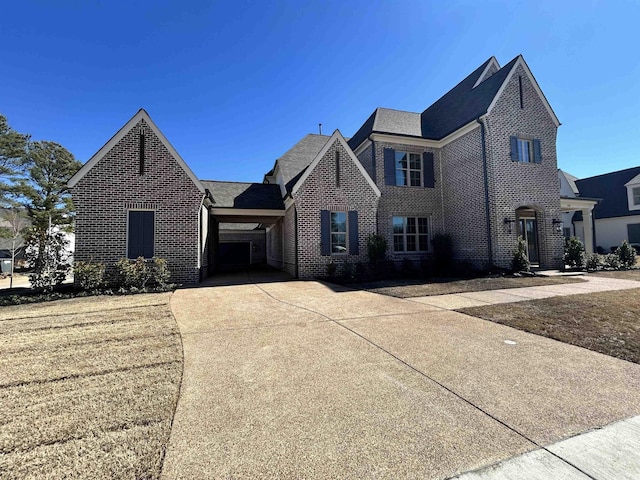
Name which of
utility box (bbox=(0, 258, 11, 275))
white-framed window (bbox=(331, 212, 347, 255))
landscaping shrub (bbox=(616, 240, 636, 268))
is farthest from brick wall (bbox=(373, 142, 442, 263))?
utility box (bbox=(0, 258, 11, 275))

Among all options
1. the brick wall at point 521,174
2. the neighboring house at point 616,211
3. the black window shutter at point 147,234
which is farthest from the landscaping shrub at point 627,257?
the black window shutter at point 147,234

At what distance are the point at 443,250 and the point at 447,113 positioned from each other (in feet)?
25.7

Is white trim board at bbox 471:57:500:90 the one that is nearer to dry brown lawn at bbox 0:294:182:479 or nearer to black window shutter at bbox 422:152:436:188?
black window shutter at bbox 422:152:436:188

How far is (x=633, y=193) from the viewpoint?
941 inches

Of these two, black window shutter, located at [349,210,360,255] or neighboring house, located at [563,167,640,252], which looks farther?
neighboring house, located at [563,167,640,252]

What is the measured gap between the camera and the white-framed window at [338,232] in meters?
12.9

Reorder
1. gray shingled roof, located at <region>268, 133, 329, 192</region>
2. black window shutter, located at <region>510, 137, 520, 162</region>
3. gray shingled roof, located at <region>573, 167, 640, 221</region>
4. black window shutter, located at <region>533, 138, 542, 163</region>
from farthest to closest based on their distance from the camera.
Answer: gray shingled roof, located at <region>573, 167, 640, 221</region> → gray shingled roof, located at <region>268, 133, 329, 192</region> → black window shutter, located at <region>533, 138, 542, 163</region> → black window shutter, located at <region>510, 137, 520, 162</region>

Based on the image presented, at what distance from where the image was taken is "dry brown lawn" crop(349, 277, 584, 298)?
8773 millimetres

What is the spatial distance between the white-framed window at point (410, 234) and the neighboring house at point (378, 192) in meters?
0.05

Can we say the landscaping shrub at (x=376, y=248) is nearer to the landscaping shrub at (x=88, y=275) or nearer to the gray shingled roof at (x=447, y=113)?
the gray shingled roof at (x=447, y=113)

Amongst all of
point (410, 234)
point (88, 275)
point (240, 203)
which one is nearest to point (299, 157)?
point (240, 203)

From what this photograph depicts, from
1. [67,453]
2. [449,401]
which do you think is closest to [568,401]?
[449,401]

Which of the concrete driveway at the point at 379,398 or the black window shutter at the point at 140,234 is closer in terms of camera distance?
the concrete driveway at the point at 379,398

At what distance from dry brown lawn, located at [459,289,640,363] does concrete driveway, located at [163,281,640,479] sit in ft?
1.46
